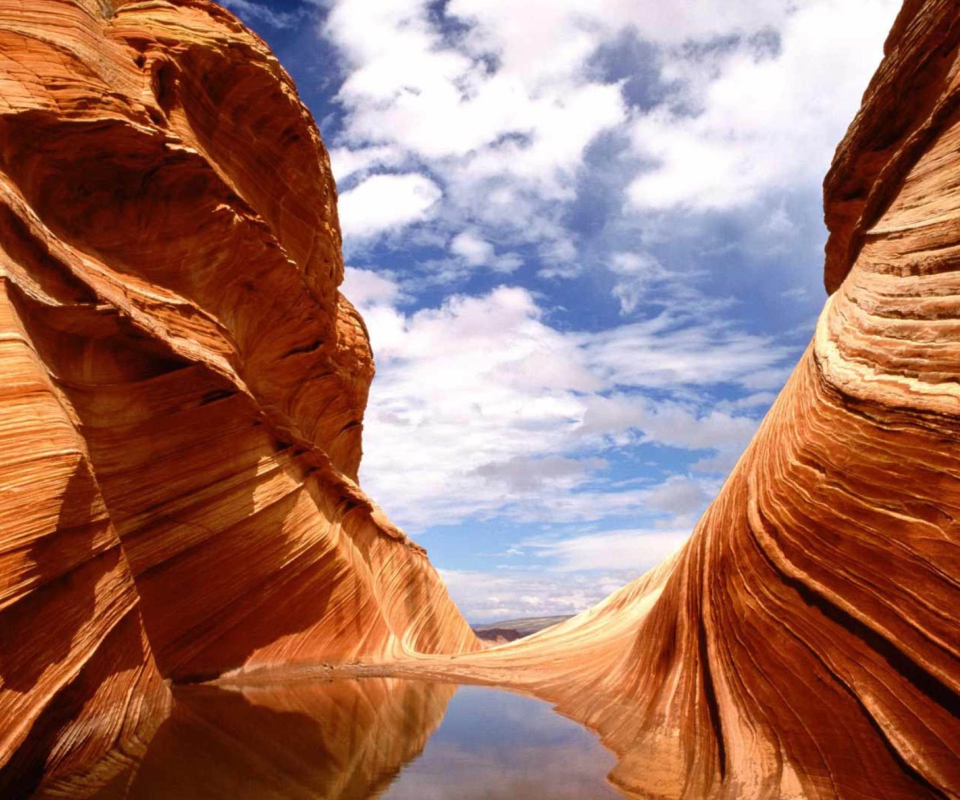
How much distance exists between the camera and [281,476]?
917cm

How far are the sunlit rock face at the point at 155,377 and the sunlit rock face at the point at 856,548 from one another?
340 centimetres

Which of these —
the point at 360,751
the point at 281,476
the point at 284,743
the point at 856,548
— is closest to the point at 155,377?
the point at 281,476

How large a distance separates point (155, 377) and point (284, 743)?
385 cm

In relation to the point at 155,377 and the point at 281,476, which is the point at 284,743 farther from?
the point at 281,476

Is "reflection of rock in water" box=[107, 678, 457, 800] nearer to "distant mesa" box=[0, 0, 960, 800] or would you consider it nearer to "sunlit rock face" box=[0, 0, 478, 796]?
"distant mesa" box=[0, 0, 960, 800]

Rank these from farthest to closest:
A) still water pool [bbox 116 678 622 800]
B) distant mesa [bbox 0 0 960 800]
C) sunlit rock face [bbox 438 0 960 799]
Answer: still water pool [bbox 116 678 622 800], distant mesa [bbox 0 0 960 800], sunlit rock face [bbox 438 0 960 799]

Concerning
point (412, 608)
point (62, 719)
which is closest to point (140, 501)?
point (62, 719)

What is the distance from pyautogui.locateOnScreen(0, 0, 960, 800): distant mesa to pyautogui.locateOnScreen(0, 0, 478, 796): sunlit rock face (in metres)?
0.03

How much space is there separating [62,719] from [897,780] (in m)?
4.28

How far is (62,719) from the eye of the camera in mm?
4238

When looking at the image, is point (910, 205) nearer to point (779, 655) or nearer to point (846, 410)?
point (846, 410)

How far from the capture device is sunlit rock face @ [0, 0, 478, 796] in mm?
4359

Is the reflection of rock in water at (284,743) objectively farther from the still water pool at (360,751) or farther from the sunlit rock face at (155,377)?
the sunlit rock face at (155,377)

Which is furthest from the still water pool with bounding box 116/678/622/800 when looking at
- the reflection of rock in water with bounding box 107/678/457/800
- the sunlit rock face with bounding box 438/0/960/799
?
the sunlit rock face with bounding box 438/0/960/799
